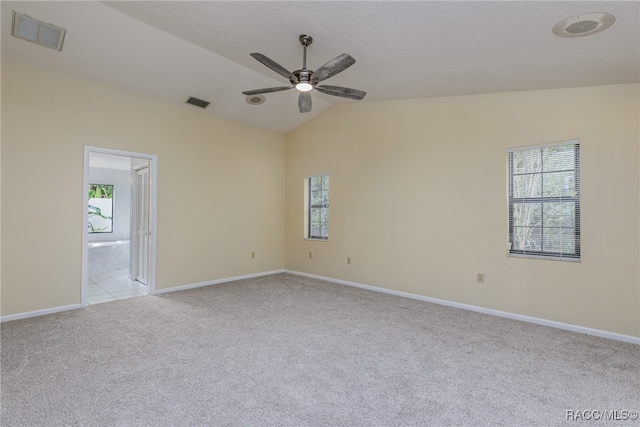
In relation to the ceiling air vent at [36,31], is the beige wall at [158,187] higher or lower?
lower

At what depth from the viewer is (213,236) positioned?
544cm

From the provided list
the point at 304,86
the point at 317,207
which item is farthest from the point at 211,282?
the point at 304,86

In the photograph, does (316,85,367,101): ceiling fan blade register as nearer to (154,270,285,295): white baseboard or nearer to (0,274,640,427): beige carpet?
(0,274,640,427): beige carpet

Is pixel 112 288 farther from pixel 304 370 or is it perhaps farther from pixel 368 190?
pixel 368 190

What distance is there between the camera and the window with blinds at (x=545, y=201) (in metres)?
3.37

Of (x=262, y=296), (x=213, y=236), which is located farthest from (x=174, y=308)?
(x=213, y=236)

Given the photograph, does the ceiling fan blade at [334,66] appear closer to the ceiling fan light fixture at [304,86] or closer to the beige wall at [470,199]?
the ceiling fan light fixture at [304,86]

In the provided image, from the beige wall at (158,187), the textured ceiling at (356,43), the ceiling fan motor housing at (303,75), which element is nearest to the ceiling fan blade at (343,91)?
the ceiling fan motor housing at (303,75)

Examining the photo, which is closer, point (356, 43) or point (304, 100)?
point (356, 43)

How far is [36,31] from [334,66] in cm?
296

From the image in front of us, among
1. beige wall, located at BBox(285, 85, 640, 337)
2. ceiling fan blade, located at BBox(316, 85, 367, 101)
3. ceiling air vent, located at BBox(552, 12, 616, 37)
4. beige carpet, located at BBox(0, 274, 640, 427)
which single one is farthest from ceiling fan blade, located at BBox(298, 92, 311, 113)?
beige carpet, located at BBox(0, 274, 640, 427)

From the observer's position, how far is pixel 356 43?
305 cm

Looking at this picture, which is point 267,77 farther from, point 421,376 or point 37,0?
point 421,376

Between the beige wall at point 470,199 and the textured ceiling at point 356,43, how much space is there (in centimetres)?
34
